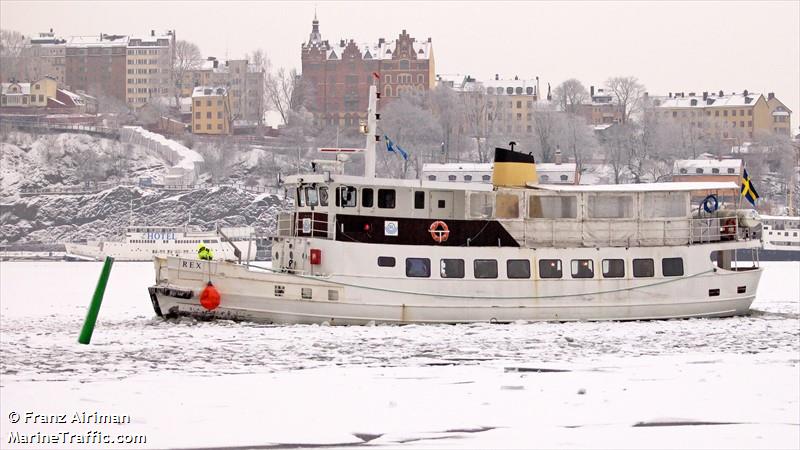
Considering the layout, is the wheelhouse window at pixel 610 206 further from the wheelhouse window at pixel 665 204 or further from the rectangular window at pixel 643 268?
the rectangular window at pixel 643 268

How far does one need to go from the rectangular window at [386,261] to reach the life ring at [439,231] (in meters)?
1.36

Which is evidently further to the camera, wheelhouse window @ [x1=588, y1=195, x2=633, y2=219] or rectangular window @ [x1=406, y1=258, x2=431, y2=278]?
wheelhouse window @ [x1=588, y1=195, x2=633, y2=219]

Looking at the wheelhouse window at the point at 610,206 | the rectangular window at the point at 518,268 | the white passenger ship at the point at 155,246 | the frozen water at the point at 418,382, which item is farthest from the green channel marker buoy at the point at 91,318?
the white passenger ship at the point at 155,246

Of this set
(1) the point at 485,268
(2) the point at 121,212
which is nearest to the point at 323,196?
(1) the point at 485,268

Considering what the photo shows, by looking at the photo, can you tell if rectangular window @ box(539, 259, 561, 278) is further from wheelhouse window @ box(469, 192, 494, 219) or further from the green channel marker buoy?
the green channel marker buoy

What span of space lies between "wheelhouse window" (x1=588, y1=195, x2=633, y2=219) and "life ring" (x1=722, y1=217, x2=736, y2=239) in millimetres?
3106

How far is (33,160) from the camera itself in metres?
168

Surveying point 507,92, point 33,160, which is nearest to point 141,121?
point 33,160

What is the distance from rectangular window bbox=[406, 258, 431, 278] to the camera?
3450 cm

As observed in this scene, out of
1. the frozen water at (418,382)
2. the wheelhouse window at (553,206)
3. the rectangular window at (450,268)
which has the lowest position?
the frozen water at (418,382)

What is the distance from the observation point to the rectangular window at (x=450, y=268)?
34.8 m

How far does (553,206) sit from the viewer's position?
36.2 meters

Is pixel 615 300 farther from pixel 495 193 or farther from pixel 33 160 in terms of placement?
pixel 33 160

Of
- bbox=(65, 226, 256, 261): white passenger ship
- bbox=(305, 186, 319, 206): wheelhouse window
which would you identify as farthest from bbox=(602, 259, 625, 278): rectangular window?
bbox=(65, 226, 256, 261): white passenger ship
